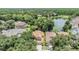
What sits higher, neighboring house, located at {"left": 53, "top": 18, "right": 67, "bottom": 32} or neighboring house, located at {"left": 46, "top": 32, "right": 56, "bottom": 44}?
neighboring house, located at {"left": 53, "top": 18, "right": 67, "bottom": 32}

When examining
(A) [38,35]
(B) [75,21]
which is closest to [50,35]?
(A) [38,35]

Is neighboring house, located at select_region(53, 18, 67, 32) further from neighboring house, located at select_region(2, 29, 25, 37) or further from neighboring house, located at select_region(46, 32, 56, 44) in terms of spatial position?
neighboring house, located at select_region(2, 29, 25, 37)

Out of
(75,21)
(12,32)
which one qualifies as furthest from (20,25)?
(75,21)

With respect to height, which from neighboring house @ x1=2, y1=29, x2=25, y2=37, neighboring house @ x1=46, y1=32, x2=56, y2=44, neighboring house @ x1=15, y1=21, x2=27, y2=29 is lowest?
neighboring house @ x1=46, y1=32, x2=56, y2=44

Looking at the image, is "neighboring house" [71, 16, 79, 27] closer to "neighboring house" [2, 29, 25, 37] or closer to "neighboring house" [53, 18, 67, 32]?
"neighboring house" [53, 18, 67, 32]

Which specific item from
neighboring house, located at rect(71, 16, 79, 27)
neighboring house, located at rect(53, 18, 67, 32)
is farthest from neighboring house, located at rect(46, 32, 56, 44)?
neighboring house, located at rect(71, 16, 79, 27)

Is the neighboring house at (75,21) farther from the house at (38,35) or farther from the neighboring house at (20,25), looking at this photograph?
the neighboring house at (20,25)

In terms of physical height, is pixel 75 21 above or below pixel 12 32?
above

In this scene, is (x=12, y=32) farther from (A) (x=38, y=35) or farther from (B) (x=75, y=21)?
(B) (x=75, y=21)

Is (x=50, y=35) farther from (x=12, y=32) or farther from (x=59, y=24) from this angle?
(x=12, y=32)

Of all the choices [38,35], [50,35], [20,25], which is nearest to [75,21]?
[50,35]
